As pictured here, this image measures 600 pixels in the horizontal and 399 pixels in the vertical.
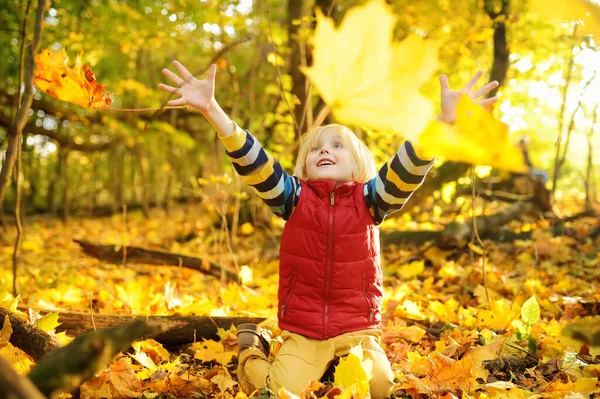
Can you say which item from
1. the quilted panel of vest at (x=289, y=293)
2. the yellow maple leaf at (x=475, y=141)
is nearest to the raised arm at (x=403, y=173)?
the quilted panel of vest at (x=289, y=293)

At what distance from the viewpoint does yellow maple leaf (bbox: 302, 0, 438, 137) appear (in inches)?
Result: 39.9

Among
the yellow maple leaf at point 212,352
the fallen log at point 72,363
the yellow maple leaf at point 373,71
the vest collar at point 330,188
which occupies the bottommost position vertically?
the yellow maple leaf at point 212,352

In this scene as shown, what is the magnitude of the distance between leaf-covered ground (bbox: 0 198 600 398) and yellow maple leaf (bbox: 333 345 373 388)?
4cm

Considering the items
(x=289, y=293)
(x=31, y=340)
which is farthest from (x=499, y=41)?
(x=31, y=340)

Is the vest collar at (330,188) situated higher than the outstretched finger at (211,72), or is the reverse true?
the outstretched finger at (211,72)

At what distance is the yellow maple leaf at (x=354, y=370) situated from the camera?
139 cm

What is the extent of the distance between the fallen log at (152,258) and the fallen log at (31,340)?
1.64 metres

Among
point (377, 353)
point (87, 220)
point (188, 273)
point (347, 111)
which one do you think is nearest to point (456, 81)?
point (188, 273)

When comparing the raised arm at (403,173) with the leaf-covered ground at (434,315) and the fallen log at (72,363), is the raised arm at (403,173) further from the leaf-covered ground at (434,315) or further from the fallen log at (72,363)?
the fallen log at (72,363)

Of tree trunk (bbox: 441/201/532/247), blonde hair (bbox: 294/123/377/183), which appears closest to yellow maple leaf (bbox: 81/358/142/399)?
blonde hair (bbox: 294/123/377/183)

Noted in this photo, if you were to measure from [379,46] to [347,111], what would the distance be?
0.16 meters

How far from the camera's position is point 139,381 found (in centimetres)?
158

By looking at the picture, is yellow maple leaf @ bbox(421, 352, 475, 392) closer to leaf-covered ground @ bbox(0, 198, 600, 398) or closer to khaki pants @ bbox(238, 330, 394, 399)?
leaf-covered ground @ bbox(0, 198, 600, 398)

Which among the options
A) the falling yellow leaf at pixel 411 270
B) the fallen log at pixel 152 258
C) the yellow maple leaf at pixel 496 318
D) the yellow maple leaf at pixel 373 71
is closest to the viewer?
the yellow maple leaf at pixel 373 71
